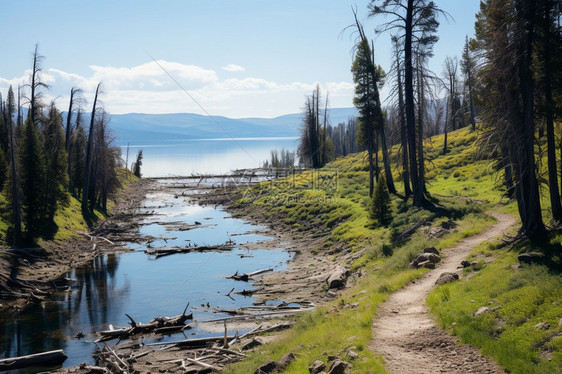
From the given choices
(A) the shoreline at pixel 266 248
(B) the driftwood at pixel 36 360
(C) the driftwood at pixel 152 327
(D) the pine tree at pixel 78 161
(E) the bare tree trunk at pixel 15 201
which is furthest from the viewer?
(D) the pine tree at pixel 78 161

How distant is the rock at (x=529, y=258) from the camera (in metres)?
13.9

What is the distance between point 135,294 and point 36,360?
8.94 metres

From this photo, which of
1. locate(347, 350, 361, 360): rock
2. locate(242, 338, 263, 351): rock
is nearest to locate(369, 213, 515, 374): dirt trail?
locate(347, 350, 361, 360): rock

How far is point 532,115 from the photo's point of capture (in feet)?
52.4

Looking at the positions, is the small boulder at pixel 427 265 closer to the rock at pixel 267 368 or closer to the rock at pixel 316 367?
the rock at pixel 316 367

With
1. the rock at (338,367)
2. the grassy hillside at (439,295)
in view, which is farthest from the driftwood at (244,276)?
the rock at (338,367)

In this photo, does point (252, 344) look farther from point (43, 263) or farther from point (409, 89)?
point (43, 263)

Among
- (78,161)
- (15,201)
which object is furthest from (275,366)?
(78,161)

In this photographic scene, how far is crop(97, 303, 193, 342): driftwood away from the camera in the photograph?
1838cm

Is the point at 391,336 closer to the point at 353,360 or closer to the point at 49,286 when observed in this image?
the point at 353,360

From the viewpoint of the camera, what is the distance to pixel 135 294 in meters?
25.1

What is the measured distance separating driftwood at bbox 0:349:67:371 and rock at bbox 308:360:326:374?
10486 mm

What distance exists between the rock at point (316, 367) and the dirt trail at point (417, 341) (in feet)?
4.91

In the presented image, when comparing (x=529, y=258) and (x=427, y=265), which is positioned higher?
(x=529, y=258)
